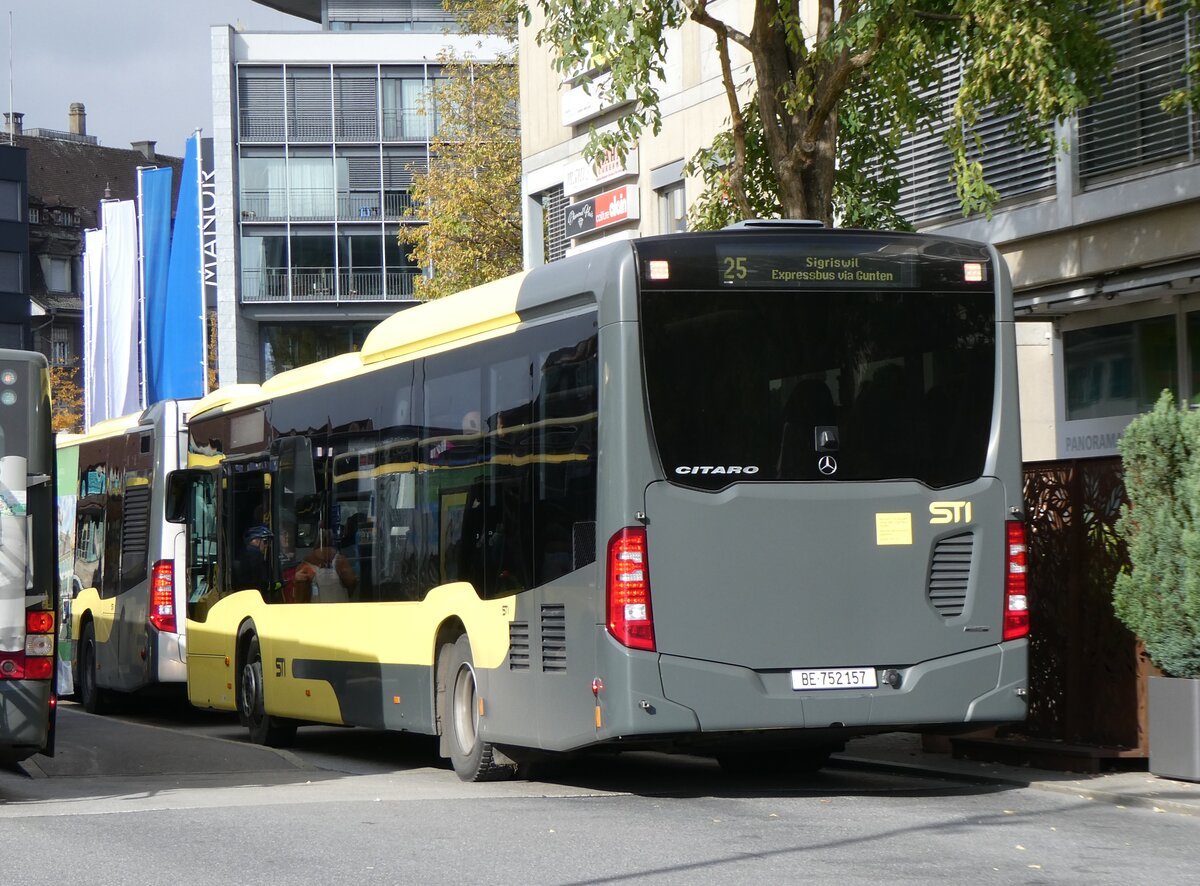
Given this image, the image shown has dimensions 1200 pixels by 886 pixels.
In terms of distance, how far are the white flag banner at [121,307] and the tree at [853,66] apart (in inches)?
1393

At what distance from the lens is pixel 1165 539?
11.7 metres

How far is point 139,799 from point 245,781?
1.72 metres

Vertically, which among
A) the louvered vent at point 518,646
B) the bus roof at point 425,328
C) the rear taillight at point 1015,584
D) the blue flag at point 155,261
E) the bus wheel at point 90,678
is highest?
the blue flag at point 155,261

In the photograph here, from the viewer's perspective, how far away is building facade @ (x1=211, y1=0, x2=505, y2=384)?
71.1 metres

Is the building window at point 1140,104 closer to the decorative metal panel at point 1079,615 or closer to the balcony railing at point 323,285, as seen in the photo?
the decorative metal panel at point 1079,615

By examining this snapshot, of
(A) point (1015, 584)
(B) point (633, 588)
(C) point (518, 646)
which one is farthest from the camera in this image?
(C) point (518, 646)

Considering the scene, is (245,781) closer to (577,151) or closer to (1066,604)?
(1066,604)

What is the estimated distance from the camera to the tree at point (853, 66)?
45.2 ft

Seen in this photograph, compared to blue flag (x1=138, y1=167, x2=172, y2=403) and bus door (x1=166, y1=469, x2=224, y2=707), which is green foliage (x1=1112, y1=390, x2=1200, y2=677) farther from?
blue flag (x1=138, y1=167, x2=172, y2=403)

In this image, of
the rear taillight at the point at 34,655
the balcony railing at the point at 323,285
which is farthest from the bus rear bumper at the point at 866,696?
the balcony railing at the point at 323,285

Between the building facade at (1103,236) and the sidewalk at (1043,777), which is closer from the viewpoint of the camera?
the sidewalk at (1043,777)

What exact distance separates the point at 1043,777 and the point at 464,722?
367cm

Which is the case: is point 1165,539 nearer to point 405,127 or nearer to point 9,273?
point 405,127

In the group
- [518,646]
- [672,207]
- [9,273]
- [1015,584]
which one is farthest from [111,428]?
[9,273]
